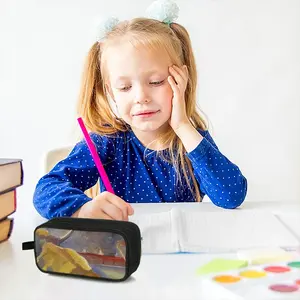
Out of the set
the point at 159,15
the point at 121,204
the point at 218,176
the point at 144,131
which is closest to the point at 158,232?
the point at 121,204

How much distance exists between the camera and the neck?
123cm

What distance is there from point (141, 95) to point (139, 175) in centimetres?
26

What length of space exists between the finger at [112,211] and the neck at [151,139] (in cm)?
45

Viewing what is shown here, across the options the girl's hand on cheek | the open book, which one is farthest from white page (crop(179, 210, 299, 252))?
the girl's hand on cheek

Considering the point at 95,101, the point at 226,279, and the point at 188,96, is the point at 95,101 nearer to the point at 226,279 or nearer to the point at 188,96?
the point at 188,96

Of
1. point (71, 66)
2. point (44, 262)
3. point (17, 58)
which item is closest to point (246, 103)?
point (71, 66)

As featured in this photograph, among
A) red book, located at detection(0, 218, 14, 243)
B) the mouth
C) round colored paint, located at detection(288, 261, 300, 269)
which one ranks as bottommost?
round colored paint, located at detection(288, 261, 300, 269)

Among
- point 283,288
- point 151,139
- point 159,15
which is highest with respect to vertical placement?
point 159,15

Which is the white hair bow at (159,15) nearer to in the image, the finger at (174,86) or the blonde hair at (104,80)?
the blonde hair at (104,80)

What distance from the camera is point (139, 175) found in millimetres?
1258

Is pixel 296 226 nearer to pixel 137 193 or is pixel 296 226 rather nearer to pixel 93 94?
pixel 137 193

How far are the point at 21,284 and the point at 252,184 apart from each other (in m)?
1.76

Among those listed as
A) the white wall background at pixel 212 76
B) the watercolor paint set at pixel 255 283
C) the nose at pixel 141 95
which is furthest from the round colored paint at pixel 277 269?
the white wall background at pixel 212 76

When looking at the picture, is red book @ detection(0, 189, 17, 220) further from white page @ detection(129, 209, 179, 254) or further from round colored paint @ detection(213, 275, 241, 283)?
round colored paint @ detection(213, 275, 241, 283)
